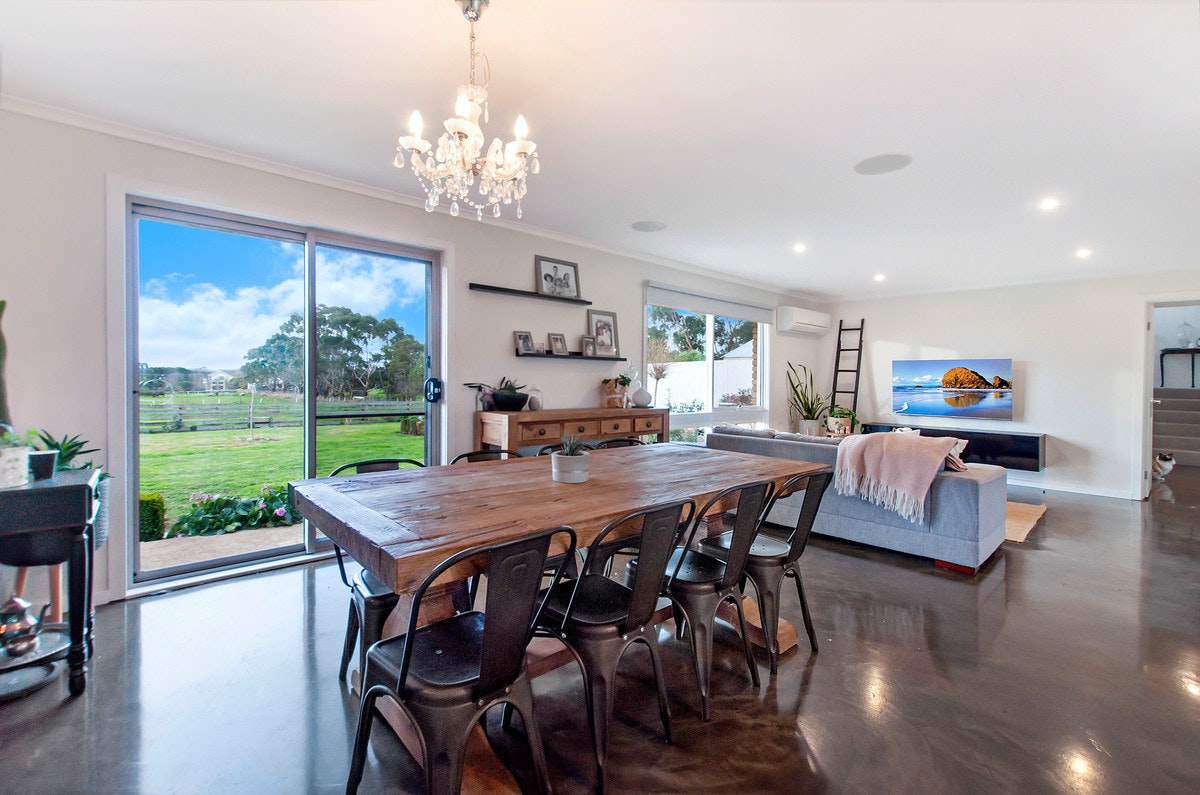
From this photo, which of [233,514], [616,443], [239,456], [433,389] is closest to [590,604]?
[616,443]

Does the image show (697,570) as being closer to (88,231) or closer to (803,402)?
(88,231)

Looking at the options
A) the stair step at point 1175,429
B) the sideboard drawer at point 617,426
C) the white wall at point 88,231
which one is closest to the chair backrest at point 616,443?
the sideboard drawer at point 617,426

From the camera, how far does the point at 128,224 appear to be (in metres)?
2.80

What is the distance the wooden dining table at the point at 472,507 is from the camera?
1299 millimetres

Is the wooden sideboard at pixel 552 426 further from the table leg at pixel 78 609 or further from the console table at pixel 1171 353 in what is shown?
the console table at pixel 1171 353

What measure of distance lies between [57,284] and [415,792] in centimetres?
289

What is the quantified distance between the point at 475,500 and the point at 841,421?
21.2ft

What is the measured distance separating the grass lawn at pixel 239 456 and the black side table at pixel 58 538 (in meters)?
0.99

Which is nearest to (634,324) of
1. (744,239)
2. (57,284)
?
(744,239)

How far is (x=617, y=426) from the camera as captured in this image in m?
4.46

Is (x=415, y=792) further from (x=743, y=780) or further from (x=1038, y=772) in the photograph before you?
(x=1038, y=772)

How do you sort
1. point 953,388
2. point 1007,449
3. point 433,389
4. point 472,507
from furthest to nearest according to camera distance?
point 953,388
point 1007,449
point 433,389
point 472,507

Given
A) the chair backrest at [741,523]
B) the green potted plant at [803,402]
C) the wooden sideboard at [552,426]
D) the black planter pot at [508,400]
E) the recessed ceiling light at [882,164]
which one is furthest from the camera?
the green potted plant at [803,402]

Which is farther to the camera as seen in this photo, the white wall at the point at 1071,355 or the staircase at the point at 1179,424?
the staircase at the point at 1179,424
